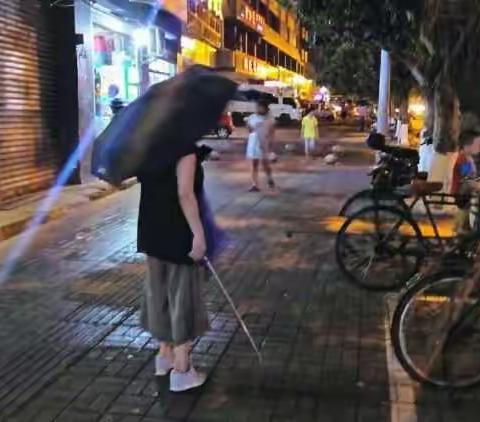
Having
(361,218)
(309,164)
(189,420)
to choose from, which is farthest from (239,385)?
(309,164)

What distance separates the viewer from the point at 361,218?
7.15 m

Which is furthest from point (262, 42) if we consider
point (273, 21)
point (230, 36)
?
point (230, 36)

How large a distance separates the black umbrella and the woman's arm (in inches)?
4.1

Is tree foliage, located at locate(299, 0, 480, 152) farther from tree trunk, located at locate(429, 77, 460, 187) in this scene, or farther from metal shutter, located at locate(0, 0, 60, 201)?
metal shutter, located at locate(0, 0, 60, 201)

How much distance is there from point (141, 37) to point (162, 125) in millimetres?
16634

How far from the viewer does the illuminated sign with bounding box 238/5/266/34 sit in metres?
61.7

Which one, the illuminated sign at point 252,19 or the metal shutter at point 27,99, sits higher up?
the illuminated sign at point 252,19

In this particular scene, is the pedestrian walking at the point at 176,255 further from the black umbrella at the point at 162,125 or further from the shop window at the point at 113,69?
the shop window at the point at 113,69

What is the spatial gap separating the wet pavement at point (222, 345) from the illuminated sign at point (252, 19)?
53.8m

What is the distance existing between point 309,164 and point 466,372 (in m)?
18.0

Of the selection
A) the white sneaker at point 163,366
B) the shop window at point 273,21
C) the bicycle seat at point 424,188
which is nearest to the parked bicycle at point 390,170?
the bicycle seat at point 424,188

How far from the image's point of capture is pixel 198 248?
4.32 metres

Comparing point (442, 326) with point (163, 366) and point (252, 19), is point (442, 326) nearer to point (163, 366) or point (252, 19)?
point (163, 366)

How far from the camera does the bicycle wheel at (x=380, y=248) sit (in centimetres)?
687
